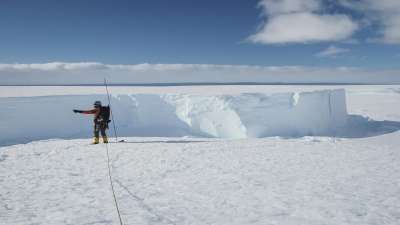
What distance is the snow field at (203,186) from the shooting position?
4.59 meters

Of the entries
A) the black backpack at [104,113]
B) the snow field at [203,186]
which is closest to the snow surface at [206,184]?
the snow field at [203,186]

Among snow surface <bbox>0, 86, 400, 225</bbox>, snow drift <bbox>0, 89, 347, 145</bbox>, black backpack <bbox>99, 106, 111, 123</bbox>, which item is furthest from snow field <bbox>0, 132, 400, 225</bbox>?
snow drift <bbox>0, 89, 347, 145</bbox>

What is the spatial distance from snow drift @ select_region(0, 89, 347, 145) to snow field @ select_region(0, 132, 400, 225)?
4969 millimetres

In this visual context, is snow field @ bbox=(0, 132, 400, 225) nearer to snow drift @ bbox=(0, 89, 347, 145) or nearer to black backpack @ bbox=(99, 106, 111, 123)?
black backpack @ bbox=(99, 106, 111, 123)

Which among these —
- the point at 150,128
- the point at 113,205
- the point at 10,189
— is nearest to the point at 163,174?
the point at 113,205

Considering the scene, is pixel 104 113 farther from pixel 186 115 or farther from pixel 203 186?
pixel 186 115

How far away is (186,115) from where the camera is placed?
1602 centimetres

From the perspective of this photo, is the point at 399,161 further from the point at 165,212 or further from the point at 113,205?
the point at 113,205

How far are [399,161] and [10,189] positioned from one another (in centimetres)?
772

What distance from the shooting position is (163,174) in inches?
268

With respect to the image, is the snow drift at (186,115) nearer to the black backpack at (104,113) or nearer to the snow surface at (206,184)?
the black backpack at (104,113)

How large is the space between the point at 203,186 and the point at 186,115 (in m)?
10.1

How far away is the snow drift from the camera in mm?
14116

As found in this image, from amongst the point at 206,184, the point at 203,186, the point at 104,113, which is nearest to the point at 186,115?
the point at 104,113
